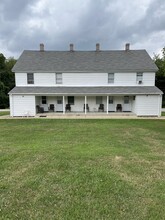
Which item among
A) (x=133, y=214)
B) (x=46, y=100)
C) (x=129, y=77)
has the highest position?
(x=129, y=77)

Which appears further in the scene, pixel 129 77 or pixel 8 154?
pixel 129 77

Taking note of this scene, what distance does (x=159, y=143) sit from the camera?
27.5 ft

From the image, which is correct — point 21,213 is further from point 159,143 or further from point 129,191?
point 159,143

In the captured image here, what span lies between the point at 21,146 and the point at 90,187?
4.40m

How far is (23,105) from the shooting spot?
2014cm

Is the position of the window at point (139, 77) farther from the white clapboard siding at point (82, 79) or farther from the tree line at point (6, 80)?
the tree line at point (6, 80)

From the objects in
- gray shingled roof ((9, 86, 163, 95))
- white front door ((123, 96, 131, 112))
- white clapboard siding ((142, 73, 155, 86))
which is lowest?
white front door ((123, 96, 131, 112))

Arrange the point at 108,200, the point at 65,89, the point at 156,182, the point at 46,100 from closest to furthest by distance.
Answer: the point at 108,200 < the point at 156,182 < the point at 65,89 < the point at 46,100

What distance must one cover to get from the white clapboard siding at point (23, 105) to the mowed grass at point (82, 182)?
12825mm

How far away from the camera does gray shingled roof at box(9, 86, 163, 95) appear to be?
19.9m

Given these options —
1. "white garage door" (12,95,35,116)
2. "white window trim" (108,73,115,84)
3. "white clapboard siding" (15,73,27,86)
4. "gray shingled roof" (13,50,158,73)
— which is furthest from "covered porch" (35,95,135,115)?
"gray shingled roof" (13,50,158,73)

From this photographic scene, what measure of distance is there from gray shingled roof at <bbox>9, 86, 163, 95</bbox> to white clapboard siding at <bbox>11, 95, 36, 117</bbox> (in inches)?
21.5

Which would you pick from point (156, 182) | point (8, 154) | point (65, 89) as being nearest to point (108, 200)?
point (156, 182)

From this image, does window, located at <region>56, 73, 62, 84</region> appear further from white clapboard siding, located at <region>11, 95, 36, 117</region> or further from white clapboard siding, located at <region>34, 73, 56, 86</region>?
white clapboard siding, located at <region>11, 95, 36, 117</region>
